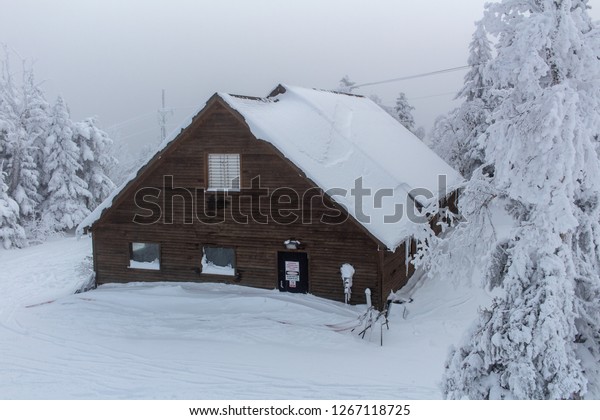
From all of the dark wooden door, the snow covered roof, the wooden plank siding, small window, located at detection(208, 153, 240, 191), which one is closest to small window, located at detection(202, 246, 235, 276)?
the wooden plank siding

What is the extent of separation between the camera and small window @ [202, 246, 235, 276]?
19.8 m

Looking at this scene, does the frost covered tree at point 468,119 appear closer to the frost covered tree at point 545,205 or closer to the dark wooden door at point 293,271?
the dark wooden door at point 293,271

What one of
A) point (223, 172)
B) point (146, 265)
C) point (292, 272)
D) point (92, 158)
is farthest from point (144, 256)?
point (92, 158)

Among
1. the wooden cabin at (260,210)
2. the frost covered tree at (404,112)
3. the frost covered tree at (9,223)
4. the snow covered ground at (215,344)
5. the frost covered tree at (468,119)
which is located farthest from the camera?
the frost covered tree at (404,112)

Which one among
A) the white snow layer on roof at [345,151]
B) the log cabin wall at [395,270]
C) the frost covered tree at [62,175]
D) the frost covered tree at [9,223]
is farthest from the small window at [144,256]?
the frost covered tree at [62,175]

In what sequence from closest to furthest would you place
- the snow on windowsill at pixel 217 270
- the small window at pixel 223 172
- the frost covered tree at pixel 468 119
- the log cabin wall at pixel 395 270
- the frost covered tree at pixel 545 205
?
the frost covered tree at pixel 545 205 < the log cabin wall at pixel 395 270 < the small window at pixel 223 172 < the snow on windowsill at pixel 217 270 < the frost covered tree at pixel 468 119

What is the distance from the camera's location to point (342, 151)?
68.6ft

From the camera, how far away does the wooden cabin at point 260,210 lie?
17.9m

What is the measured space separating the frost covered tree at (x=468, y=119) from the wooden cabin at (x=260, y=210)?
541 inches

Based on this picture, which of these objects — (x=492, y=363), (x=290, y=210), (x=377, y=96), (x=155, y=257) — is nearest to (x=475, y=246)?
(x=492, y=363)

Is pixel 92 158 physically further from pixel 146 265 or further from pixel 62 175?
pixel 146 265

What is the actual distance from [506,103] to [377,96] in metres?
47.9

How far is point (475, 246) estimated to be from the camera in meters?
9.98

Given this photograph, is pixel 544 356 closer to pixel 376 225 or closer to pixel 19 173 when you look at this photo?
pixel 376 225
